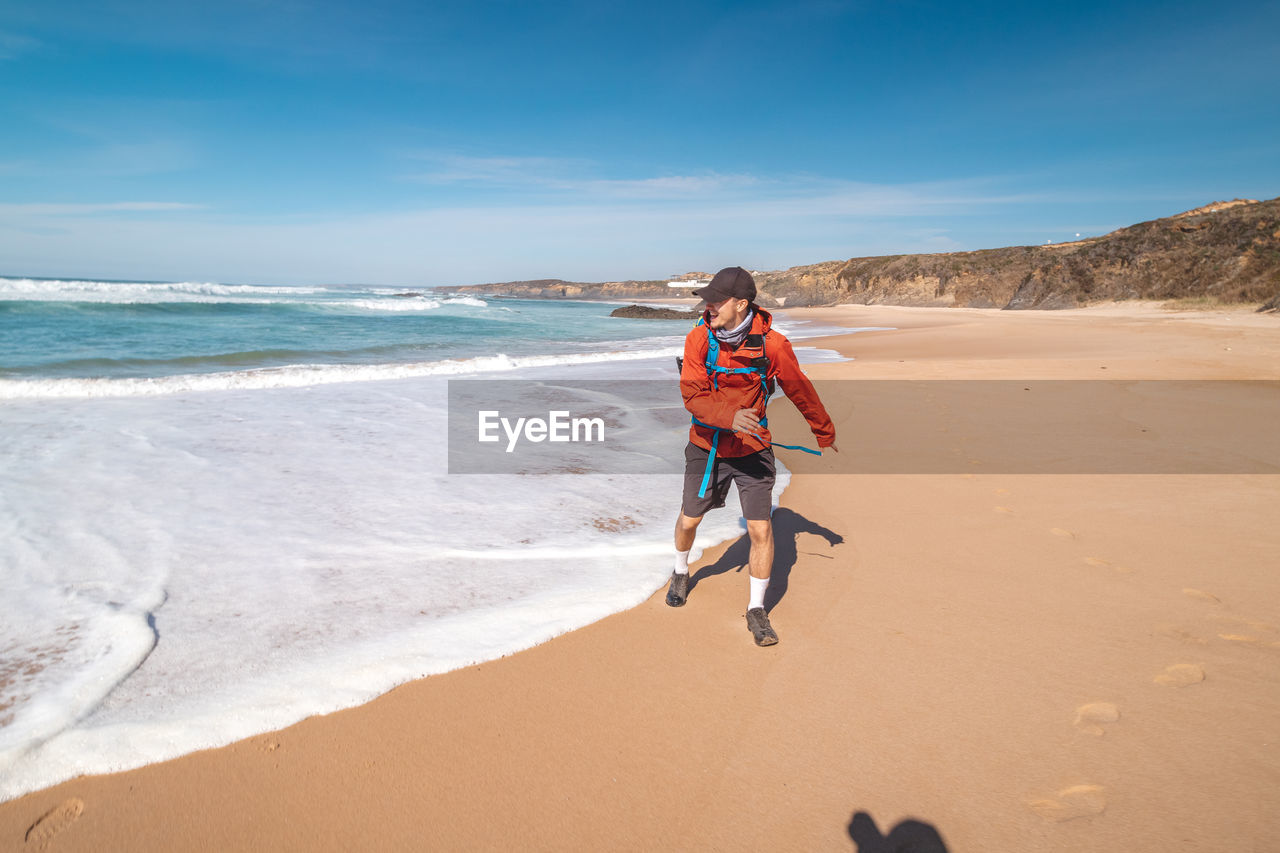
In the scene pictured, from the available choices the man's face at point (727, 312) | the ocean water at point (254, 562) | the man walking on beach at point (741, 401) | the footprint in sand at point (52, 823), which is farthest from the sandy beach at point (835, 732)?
the man's face at point (727, 312)

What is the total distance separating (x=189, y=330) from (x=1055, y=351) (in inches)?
1025

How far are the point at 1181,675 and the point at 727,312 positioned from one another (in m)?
2.62

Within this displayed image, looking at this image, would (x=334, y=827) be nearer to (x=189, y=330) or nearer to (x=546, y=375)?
(x=546, y=375)

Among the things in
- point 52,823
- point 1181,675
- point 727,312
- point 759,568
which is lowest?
point 52,823

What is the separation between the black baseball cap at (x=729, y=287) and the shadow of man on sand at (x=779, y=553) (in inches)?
67.6

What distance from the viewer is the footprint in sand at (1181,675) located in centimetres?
280

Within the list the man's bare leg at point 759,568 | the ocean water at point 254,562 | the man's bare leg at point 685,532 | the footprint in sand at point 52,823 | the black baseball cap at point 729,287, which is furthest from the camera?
the man's bare leg at point 685,532

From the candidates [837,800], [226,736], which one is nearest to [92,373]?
[226,736]

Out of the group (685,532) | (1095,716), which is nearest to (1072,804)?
(1095,716)

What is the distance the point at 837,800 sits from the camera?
224cm

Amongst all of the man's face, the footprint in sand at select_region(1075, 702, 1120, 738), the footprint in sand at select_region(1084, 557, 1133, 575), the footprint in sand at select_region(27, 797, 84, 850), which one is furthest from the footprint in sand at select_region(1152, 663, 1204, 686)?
the footprint in sand at select_region(27, 797, 84, 850)

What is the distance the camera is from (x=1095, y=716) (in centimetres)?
262

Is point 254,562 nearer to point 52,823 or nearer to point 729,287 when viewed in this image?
point 52,823

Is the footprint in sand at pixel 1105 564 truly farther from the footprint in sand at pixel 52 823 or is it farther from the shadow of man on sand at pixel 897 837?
the footprint in sand at pixel 52 823
